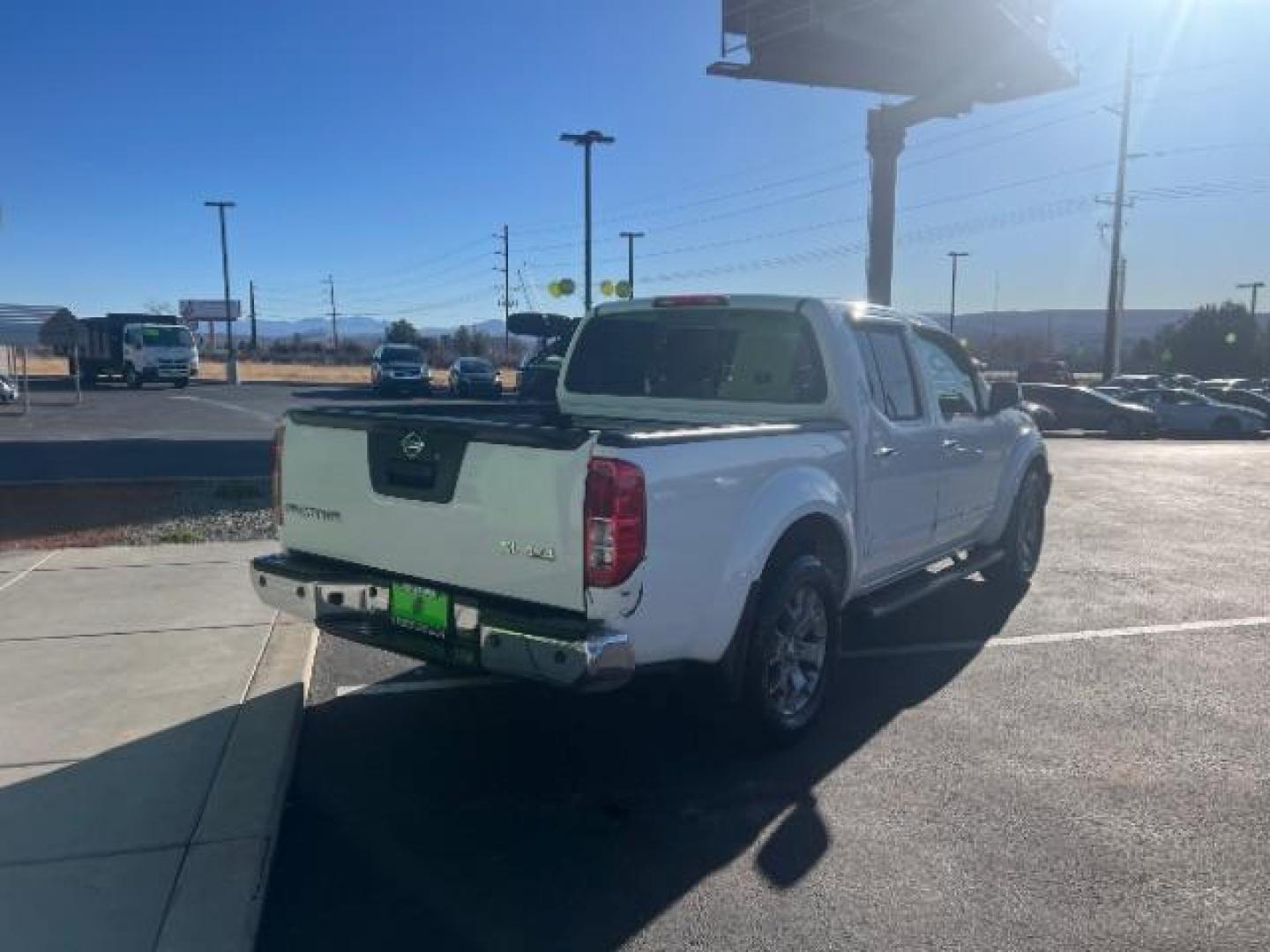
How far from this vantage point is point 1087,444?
23.7 metres

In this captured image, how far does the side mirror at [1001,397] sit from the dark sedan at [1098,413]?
2196cm

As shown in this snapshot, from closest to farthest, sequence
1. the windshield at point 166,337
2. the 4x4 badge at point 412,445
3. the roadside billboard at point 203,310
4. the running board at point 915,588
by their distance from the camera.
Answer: the 4x4 badge at point 412,445 < the running board at point 915,588 < the windshield at point 166,337 < the roadside billboard at point 203,310

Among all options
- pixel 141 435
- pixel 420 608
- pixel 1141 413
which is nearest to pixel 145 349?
pixel 141 435

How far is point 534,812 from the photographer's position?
4.18m

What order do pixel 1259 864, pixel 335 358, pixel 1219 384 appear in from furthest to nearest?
pixel 335 358, pixel 1219 384, pixel 1259 864

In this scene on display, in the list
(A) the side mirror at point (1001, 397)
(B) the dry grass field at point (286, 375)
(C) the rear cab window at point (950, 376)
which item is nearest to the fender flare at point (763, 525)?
(C) the rear cab window at point (950, 376)

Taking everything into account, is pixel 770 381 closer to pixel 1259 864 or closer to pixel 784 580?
pixel 784 580

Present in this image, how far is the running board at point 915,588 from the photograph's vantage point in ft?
18.0

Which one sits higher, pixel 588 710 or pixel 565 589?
pixel 565 589

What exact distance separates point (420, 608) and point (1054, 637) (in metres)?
4.25

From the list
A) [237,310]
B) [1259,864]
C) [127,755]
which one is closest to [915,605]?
[1259,864]

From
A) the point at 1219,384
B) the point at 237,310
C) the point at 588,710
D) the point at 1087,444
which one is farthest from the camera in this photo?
the point at 237,310

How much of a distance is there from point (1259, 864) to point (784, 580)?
6.53ft

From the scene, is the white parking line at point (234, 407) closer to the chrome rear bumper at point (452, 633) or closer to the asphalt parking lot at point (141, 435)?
the asphalt parking lot at point (141, 435)
